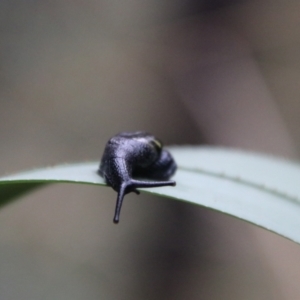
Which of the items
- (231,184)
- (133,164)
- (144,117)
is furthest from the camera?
(144,117)

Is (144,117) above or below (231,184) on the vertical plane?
above

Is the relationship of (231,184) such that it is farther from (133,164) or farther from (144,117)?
(144,117)

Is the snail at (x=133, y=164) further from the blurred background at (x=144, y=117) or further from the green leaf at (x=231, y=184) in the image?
the blurred background at (x=144, y=117)

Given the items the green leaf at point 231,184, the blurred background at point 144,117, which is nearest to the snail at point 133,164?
the green leaf at point 231,184

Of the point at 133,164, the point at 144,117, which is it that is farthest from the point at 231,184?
the point at 144,117

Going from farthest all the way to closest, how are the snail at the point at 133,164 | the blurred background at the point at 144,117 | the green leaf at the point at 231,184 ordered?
the blurred background at the point at 144,117
the snail at the point at 133,164
the green leaf at the point at 231,184

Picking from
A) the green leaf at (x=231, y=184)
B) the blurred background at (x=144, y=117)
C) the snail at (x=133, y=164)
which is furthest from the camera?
the blurred background at (x=144, y=117)

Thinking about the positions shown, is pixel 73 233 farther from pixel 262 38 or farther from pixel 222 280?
pixel 262 38
